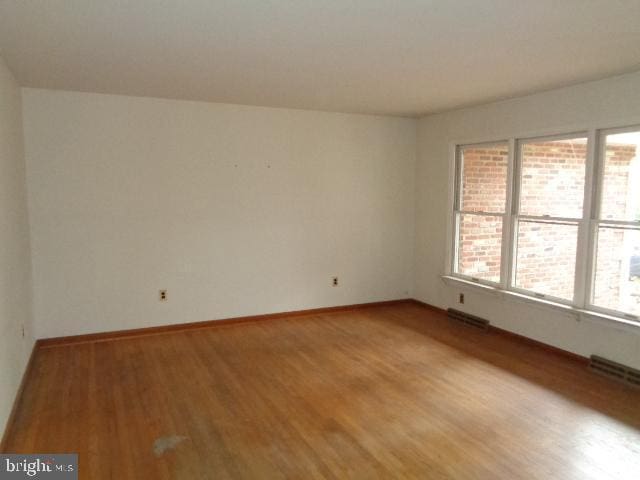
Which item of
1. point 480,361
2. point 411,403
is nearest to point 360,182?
point 480,361

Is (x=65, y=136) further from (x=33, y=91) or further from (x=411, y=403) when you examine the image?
(x=411, y=403)

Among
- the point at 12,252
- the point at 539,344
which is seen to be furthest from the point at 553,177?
the point at 12,252

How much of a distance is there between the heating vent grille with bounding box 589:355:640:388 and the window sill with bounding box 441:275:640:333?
32 cm

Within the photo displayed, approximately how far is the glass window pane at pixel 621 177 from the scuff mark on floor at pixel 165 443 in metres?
3.74

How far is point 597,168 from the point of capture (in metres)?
3.83

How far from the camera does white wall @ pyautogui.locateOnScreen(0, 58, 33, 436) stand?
284 cm

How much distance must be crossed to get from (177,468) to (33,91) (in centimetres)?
361

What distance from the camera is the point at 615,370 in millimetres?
3656

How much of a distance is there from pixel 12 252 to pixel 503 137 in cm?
450

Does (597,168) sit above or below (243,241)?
above

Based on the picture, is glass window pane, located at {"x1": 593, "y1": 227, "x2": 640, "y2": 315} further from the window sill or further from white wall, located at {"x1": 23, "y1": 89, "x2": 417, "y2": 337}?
white wall, located at {"x1": 23, "y1": 89, "x2": 417, "y2": 337}

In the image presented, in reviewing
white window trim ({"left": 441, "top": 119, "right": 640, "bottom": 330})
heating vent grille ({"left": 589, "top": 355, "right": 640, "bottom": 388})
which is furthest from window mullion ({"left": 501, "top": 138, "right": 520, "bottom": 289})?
heating vent grille ({"left": 589, "top": 355, "right": 640, "bottom": 388})

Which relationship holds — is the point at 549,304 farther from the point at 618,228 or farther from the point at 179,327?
the point at 179,327

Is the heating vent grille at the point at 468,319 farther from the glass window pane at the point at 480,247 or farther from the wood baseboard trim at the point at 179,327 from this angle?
the wood baseboard trim at the point at 179,327
